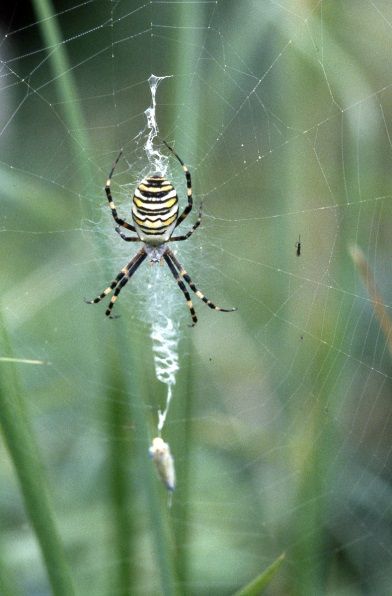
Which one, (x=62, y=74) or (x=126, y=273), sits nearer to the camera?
(x=62, y=74)

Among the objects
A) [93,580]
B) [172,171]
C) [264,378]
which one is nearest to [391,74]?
[172,171]

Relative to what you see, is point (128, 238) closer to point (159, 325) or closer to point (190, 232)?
point (190, 232)

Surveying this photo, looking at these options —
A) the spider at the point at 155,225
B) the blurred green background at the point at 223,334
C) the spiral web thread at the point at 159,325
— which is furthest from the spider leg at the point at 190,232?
the spiral web thread at the point at 159,325

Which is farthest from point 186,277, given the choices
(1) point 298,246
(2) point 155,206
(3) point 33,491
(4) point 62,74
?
(3) point 33,491

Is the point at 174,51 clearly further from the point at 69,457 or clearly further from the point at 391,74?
the point at 391,74

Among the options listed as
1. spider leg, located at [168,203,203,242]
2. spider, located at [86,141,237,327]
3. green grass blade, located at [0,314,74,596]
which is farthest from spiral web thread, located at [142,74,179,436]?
green grass blade, located at [0,314,74,596]

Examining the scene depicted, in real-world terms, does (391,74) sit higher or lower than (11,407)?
higher
